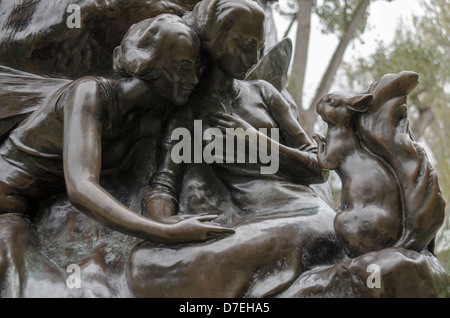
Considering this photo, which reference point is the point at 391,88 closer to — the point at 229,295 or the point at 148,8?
the point at 229,295

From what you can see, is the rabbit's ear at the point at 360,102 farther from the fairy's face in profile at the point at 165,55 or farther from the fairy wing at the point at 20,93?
the fairy wing at the point at 20,93

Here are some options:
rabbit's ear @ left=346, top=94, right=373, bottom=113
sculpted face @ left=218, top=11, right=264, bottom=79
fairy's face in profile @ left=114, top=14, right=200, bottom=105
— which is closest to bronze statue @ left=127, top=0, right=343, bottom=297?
sculpted face @ left=218, top=11, right=264, bottom=79

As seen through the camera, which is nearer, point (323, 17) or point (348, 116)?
point (348, 116)

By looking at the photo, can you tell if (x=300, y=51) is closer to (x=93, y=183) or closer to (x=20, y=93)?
(x=20, y=93)

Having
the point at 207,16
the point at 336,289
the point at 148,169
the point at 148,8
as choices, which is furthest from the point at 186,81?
the point at 336,289

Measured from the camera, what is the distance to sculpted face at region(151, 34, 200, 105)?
8.00 ft

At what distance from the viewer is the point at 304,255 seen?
7.73 ft

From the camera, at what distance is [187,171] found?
2789 millimetres

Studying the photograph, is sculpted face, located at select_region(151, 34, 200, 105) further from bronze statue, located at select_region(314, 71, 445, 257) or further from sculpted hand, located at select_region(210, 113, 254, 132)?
bronze statue, located at select_region(314, 71, 445, 257)

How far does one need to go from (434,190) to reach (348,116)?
0.44 metres

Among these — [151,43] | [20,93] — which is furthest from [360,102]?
[20,93]

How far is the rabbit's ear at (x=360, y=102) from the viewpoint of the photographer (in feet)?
7.45

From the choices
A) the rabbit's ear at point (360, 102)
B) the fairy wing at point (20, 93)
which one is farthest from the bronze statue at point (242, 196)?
the fairy wing at point (20, 93)

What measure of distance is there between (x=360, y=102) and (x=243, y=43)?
0.59m
